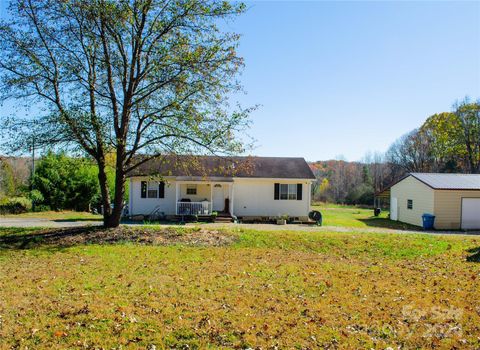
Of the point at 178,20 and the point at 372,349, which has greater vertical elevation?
the point at 178,20

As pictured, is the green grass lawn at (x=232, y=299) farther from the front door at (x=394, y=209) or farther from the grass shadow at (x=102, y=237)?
the front door at (x=394, y=209)

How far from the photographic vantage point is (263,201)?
25016mm

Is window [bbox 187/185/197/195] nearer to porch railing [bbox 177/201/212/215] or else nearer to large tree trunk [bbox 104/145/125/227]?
porch railing [bbox 177/201/212/215]

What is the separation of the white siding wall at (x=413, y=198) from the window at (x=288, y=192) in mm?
8343

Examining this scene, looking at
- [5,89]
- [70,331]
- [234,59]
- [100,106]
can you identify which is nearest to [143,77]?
[100,106]

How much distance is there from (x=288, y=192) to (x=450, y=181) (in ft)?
35.4

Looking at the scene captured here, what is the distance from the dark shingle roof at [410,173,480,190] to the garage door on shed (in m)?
0.84

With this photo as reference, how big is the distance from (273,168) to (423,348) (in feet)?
68.9

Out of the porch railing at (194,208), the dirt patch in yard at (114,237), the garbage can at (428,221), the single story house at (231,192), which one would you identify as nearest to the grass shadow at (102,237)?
the dirt patch in yard at (114,237)

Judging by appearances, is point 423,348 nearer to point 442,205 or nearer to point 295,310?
point 295,310

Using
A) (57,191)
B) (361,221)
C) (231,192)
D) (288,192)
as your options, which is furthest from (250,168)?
(57,191)

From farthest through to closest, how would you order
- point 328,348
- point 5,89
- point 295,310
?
1. point 5,89
2. point 295,310
3. point 328,348

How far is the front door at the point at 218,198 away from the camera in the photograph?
83.4 ft

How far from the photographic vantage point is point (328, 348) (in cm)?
518
